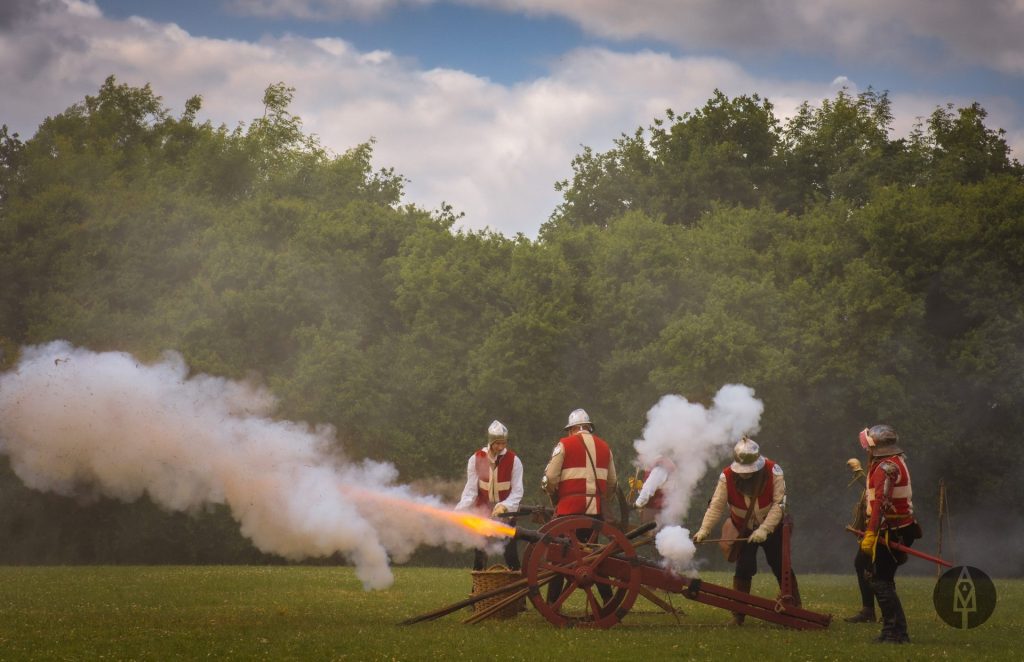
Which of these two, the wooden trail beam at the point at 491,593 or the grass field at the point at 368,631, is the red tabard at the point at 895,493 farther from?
the wooden trail beam at the point at 491,593

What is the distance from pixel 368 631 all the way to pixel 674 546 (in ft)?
10.6

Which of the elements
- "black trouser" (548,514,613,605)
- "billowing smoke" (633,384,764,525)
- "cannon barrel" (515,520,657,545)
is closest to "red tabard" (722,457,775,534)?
"cannon barrel" (515,520,657,545)

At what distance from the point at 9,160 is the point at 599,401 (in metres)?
20.5

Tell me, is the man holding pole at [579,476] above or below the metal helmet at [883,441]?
below

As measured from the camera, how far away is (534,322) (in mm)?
32781

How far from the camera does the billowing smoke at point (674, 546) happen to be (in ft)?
42.7

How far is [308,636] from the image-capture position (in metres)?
11.9

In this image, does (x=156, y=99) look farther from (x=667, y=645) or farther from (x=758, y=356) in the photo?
(x=667, y=645)

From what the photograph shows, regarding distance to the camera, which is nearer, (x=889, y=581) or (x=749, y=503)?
(x=889, y=581)

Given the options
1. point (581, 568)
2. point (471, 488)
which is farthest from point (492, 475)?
point (581, 568)

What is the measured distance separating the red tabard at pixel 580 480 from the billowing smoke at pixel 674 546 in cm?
127

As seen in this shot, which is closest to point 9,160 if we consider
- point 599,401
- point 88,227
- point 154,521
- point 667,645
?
point 88,227

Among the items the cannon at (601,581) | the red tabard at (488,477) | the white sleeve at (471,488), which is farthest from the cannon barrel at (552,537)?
the red tabard at (488,477)

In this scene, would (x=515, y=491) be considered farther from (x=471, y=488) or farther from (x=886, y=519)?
(x=886, y=519)
